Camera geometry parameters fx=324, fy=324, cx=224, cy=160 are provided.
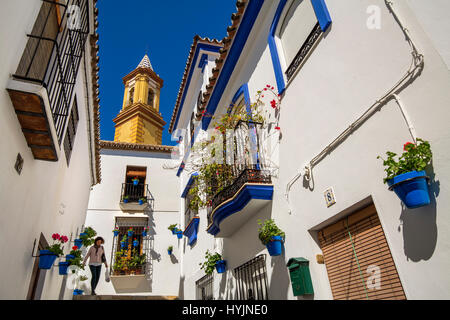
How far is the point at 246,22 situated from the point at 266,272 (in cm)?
506

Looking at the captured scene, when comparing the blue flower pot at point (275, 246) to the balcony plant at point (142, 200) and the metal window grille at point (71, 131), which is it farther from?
the balcony plant at point (142, 200)

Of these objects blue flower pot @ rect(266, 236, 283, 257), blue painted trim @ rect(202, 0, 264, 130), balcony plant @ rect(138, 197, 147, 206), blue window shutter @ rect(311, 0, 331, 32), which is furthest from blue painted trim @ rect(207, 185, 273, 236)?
balcony plant @ rect(138, 197, 147, 206)

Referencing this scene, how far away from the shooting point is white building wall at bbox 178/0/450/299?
2639 mm

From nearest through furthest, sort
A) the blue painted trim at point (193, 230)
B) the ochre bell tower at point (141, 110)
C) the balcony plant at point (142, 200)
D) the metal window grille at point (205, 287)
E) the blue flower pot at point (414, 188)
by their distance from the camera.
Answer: the blue flower pot at point (414, 188) < the metal window grille at point (205, 287) < the blue painted trim at point (193, 230) < the balcony plant at point (142, 200) < the ochre bell tower at point (141, 110)

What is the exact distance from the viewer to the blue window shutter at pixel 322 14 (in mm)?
4301

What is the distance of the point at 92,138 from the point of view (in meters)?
10.5

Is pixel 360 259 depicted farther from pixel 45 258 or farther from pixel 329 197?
pixel 45 258

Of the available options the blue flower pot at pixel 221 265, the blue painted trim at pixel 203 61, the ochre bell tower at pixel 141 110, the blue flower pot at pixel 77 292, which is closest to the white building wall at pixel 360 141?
the blue flower pot at pixel 221 265

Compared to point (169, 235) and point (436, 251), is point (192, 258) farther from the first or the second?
point (436, 251)

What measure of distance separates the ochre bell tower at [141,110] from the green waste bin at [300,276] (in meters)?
16.0

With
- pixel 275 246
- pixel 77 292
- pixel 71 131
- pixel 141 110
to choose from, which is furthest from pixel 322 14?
pixel 141 110

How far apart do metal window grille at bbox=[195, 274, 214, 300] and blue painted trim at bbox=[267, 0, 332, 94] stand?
5093mm

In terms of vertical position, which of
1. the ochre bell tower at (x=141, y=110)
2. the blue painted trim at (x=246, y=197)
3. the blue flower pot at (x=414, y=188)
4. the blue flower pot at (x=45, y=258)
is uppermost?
the ochre bell tower at (x=141, y=110)

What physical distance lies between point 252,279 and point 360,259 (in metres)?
2.64
